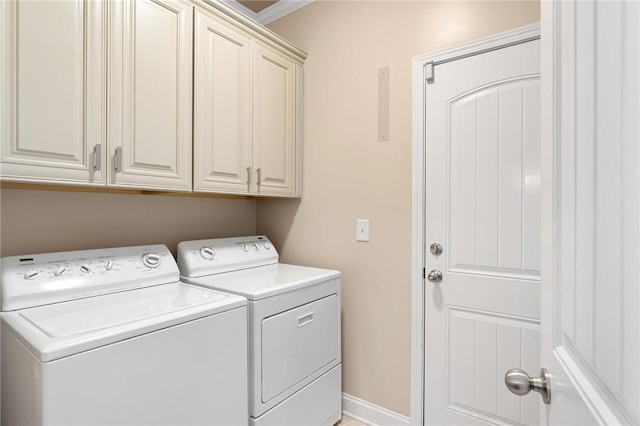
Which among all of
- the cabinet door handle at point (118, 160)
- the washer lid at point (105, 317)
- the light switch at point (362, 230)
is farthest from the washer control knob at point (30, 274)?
the light switch at point (362, 230)

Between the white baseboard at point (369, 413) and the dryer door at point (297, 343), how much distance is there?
371 millimetres

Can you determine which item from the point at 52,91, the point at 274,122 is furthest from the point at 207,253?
the point at 52,91

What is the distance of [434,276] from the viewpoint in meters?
1.85

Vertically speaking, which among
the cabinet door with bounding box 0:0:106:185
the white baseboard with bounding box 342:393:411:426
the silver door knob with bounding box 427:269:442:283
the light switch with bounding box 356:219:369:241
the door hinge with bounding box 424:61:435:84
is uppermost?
the door hinge with bounding box 424:61:435:84

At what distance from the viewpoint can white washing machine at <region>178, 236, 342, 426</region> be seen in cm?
153

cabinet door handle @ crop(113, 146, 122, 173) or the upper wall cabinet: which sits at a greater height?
the upper wall cabinet

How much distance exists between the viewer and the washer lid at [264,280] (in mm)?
1580

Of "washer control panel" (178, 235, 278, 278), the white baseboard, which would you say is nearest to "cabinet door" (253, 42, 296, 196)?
"washer control panel" (178, 235, 278, 278)

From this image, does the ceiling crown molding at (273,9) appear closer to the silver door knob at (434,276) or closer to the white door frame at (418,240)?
the white door frame at (418,240)

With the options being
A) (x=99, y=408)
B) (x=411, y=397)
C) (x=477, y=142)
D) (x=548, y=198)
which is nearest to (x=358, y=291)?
(x=411, y=397)

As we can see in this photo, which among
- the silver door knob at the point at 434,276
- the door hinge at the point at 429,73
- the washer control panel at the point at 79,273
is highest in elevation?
the door hinge at the point at 429,73

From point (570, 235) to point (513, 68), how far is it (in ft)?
4.57

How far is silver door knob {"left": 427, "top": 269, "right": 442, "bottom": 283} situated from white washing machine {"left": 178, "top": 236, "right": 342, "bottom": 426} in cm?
52

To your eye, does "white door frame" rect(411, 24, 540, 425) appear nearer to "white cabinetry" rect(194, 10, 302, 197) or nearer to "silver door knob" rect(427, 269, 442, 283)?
"silver door knob" rect(427, 269, 442, 283)
